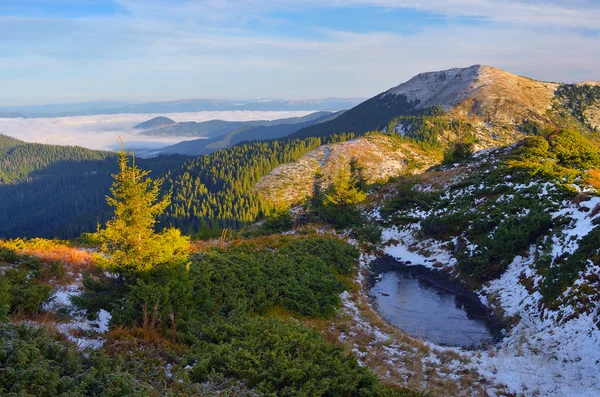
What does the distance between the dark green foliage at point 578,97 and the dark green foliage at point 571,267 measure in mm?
162926

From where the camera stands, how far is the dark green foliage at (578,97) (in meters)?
150

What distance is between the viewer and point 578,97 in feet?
519

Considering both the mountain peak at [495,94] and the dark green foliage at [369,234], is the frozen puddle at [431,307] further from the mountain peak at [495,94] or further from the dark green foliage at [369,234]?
the mountain peak at [495,94]

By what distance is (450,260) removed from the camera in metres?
28.4

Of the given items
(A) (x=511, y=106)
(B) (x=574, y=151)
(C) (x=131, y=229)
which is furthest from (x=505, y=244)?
(A) (x=511, y=106)

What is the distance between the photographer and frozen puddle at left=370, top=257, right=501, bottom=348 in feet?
60.0

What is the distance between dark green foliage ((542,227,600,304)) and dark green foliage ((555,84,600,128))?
162926 millimetres

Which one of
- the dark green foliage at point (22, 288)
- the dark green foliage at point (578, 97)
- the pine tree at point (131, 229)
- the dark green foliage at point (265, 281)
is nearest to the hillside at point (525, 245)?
the dark green foliage at point (265, 281)

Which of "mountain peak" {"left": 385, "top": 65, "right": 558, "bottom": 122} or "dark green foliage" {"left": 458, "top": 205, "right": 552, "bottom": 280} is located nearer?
"dark green foliage" {"left": 458, "top": 205, "right": 552, "bottom": 280}

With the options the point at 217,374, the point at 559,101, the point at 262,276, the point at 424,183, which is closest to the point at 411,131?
the point at 559,101

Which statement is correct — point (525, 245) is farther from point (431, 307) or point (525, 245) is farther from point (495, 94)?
point (495, 94)

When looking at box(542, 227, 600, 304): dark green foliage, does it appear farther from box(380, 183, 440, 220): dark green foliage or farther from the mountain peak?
the mountain peak

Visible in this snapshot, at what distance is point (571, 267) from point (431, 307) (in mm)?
7628

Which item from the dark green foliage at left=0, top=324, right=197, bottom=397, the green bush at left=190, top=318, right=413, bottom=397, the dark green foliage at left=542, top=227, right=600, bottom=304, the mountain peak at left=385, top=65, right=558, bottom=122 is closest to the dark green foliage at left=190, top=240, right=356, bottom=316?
the green bush at left=190, top=318, right=413, bottom=397
